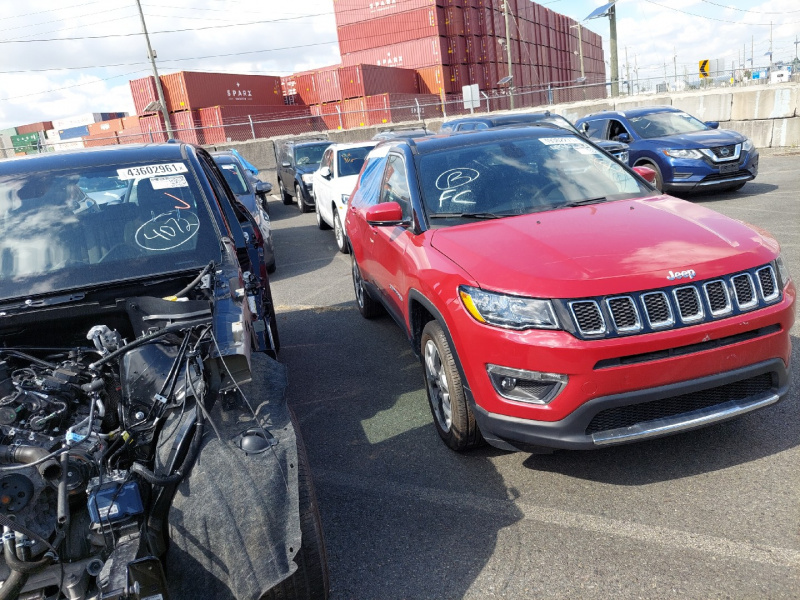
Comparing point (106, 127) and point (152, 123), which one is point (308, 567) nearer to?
point (152, 123)

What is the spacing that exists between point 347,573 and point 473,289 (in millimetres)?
1425

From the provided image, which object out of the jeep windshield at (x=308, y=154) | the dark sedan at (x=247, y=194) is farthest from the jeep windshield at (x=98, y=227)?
the jeep windshield at (x=308, y=154)

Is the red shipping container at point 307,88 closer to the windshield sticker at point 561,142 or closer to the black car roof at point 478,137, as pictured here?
the black car roof at point 478,137

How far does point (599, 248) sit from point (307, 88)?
121 ft

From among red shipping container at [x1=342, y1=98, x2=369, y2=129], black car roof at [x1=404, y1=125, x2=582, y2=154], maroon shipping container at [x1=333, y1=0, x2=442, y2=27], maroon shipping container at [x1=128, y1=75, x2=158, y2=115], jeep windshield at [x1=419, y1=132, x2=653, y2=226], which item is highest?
maroon shipping container at [x1=333, y1=0, x2=442, y2=27]

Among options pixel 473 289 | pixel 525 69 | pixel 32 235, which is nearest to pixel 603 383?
pixel 473 289

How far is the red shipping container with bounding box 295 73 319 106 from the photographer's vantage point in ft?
121

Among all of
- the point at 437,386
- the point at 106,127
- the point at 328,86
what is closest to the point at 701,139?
the point at 437,386

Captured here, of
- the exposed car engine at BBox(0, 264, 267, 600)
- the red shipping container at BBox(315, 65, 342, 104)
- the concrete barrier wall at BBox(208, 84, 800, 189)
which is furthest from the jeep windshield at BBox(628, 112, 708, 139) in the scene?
the red shipping container at BBox(315, 65, 342, 104)

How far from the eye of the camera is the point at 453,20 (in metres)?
40.0

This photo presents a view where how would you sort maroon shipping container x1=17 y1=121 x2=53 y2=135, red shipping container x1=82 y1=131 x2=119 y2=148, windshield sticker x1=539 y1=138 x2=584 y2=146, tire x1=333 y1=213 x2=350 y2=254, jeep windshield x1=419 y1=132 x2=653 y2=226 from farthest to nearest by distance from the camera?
maroon shipping container x1=17 y1=121 x2=53 y2=135
red shipping container x1=82 y1=131 x2=119 y2=148
tire x1=333 y1=213 x2=350 y2=254
windshield sticker x1=539 y1=138 x2=584 y2=146
jeep windshield x1=419 y1=132 x2=653 y2=226

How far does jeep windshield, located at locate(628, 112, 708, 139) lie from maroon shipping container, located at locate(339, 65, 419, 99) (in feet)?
79.0

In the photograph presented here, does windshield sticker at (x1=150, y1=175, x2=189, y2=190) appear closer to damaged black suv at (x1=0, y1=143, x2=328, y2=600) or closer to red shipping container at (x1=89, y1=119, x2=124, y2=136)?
damaged black suv at (x1=0, y1=143, x2=328, y2=600)

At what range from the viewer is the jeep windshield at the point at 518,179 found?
412cm
